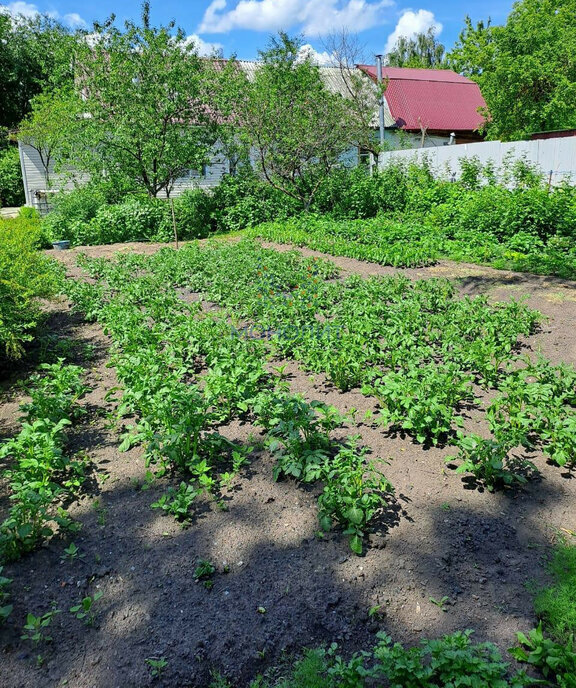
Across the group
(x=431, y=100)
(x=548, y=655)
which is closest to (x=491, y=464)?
(x=548, y=655)

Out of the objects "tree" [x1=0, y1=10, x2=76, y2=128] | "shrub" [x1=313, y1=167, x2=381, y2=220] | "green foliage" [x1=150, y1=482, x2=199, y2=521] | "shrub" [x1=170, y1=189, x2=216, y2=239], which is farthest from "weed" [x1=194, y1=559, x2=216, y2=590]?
"tree" [x1=0, y1=10, x2=76, y2=128]

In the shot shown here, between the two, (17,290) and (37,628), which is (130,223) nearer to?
(17,290)

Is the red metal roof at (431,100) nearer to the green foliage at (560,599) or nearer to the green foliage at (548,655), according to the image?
the green foliage at (560,599)

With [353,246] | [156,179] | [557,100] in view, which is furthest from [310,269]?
[557,100]

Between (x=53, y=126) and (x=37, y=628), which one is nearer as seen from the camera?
(x=37, y=628)

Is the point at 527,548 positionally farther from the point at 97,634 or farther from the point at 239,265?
the point at 239,265

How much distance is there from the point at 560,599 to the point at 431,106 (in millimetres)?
31587

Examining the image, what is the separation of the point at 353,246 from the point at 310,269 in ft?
5.93

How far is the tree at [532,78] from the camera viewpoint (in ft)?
79.7

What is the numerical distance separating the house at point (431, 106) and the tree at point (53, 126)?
1527 centimetres

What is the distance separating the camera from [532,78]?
985 inches

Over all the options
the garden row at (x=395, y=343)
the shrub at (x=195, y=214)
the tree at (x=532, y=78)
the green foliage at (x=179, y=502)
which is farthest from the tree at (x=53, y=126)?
the tree at (x=532, y=78)

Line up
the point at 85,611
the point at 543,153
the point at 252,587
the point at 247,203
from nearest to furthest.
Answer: the point at 85,611 → the point at 252,587 → the point at 543,153 → the point at 247,203

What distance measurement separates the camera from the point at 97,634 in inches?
93.4
